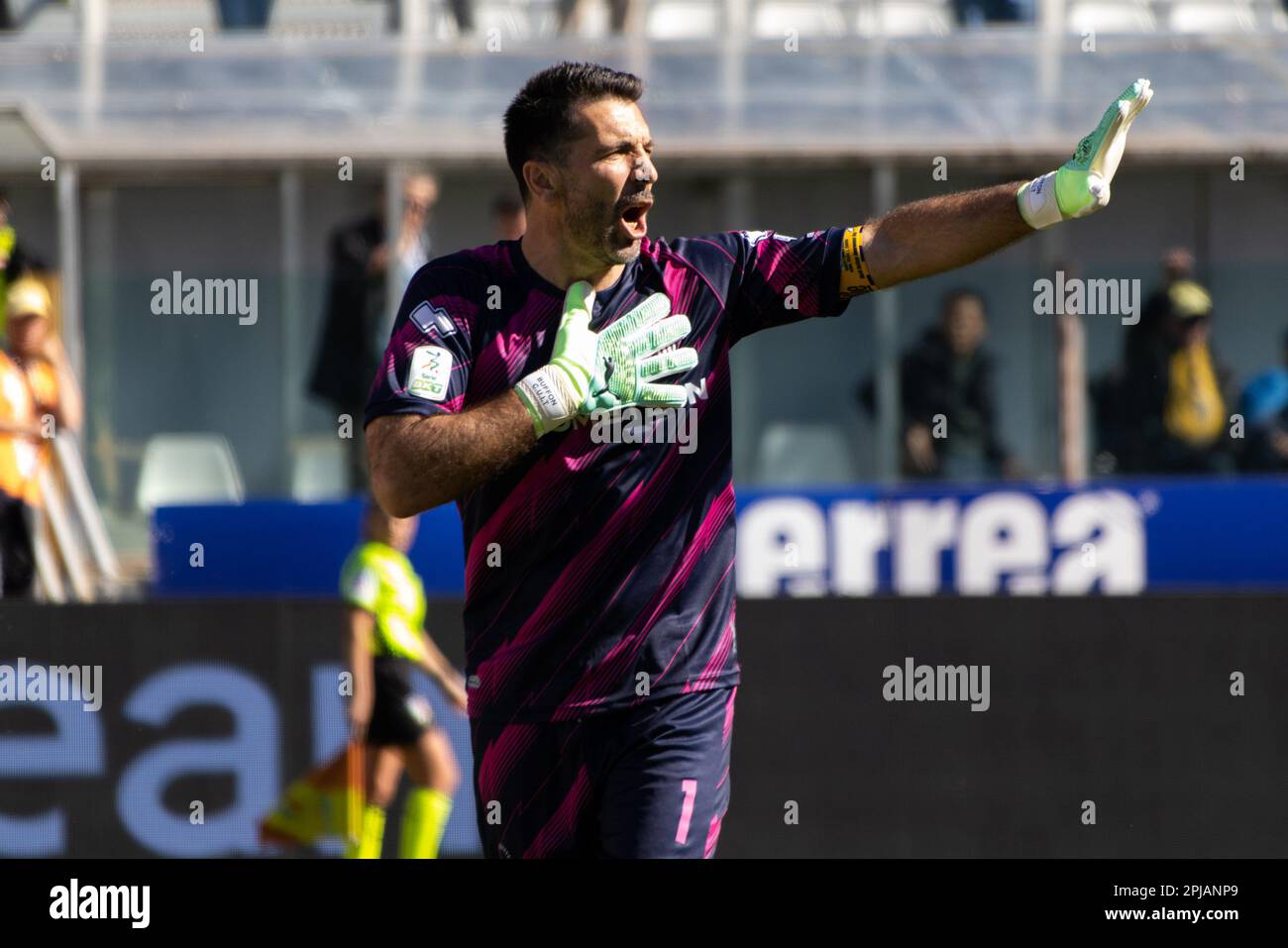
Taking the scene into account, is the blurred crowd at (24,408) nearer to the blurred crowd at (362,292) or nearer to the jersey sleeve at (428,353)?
the blurred crowd at (362,292)

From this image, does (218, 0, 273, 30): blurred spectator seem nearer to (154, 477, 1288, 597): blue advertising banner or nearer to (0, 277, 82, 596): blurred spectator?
(0, 277, 82, 596): blurred spectator

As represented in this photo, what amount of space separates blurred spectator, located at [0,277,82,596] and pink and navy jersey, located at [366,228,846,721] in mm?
4445

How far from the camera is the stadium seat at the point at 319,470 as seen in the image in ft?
28.9

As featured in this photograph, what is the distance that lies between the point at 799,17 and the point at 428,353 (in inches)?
259

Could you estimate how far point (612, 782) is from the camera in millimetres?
3914

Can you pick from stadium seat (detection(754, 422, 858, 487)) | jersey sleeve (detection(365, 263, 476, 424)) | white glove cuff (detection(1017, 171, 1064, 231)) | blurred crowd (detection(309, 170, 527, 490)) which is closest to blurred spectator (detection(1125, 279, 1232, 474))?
stadium seat (detection(754, 422, 858, 487))

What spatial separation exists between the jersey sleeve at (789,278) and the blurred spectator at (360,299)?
15.8 ft

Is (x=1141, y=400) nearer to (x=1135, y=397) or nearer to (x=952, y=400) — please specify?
(x=1135, y=397)

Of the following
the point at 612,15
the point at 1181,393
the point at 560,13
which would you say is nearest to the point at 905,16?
the point at 612,15

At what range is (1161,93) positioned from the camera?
9328 mm

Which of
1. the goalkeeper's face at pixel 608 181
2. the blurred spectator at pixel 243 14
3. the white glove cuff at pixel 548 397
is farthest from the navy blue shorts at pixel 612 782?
the blurred spectator at pixel 243 14

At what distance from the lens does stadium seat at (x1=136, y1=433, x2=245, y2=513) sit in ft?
28.2
